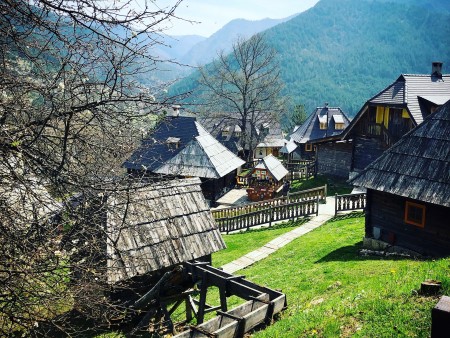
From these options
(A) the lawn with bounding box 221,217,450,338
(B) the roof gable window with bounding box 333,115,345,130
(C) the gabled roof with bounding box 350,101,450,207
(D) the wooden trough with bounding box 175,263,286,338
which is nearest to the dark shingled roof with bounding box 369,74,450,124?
(C) the gabled roof with bounding box 350,101,450,207

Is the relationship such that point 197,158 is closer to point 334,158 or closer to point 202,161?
point 202,161

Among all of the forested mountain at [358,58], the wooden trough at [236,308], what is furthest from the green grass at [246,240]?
the forested mountain at [358,58]

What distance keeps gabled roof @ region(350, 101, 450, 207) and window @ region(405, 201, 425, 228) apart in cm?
79

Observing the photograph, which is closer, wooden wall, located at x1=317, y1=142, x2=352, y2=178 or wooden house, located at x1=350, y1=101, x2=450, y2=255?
wooden house, located at x1=350, y1=101, x2=450, y2=255

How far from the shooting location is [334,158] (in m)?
33.9

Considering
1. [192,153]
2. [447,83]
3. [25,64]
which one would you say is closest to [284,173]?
[192,153]

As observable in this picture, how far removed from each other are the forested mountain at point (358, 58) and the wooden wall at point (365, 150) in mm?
113639

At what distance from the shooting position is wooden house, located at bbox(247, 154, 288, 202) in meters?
31.4

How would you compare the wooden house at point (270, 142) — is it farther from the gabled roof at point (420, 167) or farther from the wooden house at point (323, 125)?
→ the gabled roof at point (420, 167)

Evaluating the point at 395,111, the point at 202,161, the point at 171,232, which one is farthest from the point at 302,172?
the point at 171,232

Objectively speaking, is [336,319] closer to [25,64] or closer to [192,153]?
[25,64]

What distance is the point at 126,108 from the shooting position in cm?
536

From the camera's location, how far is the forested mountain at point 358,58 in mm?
149375

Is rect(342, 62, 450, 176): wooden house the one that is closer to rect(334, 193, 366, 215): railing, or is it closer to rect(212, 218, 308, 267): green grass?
rect(334, 193, 366, 215): railing
